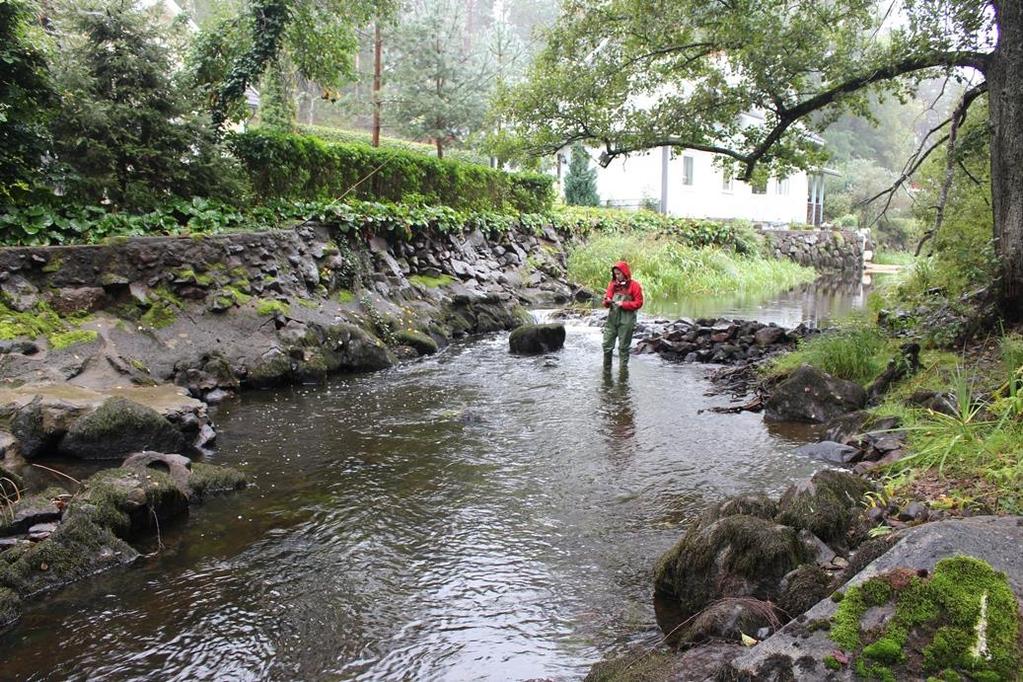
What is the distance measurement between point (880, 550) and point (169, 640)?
3.78m

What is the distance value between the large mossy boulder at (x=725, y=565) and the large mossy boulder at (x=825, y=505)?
0.75 ft

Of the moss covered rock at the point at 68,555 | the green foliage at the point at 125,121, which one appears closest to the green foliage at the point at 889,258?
the green foliage at the point at 125,121

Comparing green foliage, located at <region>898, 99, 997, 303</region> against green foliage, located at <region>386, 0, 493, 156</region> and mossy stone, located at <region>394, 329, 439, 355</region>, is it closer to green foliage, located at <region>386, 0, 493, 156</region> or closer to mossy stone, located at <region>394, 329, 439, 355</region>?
mossy stone, located at <region>394, 329, 439, 355</region>

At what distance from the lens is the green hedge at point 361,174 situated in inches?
572

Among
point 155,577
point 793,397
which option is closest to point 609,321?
point 793,397

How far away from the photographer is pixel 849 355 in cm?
969

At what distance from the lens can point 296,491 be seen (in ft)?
21.4

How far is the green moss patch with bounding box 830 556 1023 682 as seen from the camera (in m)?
2.62

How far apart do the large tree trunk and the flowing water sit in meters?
2.78

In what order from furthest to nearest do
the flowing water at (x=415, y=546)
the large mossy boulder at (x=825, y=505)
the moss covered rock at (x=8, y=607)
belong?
the large mossy boulder at (x=825, y=505) → the moss covered rock at (x=8, y=607) → the flowing water at (x=415, y=546)

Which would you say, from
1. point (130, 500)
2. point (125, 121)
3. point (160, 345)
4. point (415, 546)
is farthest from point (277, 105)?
point (415, 546)

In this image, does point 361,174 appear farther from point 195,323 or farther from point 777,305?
point 777,305

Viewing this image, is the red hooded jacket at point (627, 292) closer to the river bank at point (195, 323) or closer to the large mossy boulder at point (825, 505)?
the river bank at point (195, 323)

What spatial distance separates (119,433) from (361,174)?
10.9 m
